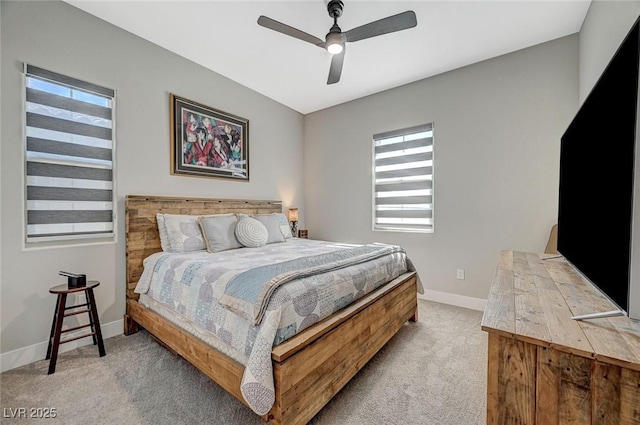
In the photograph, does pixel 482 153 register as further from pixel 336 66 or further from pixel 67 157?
pixel 67 157

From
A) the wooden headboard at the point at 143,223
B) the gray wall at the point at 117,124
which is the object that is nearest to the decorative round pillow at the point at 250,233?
the wooden headboard at the point at 143,223

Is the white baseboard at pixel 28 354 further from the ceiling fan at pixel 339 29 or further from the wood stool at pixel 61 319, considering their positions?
the ceiling fan at pixel 339 29

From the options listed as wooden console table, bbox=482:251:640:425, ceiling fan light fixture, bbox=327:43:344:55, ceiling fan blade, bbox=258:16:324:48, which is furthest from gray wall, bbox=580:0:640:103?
ceiling fan blade, bbox=258:16:324:48

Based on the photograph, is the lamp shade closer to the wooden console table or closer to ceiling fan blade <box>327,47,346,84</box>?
ceiling fan blade <box>327,47,346,84</box>

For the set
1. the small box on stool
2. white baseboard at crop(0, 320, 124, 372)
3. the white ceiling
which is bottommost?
white baseboard at crop(0, 320, 124, 372)

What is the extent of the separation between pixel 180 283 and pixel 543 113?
375cm

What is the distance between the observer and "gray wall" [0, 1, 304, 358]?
6.48ft

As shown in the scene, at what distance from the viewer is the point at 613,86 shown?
0.99 m

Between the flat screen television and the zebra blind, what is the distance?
3336 mm

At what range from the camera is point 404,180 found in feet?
12.0

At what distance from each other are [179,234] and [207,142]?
125 cm

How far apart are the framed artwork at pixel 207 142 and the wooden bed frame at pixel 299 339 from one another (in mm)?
469

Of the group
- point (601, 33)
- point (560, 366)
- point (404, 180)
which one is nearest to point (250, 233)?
point (404, 180)

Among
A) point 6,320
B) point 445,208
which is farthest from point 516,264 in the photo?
point 6,320
